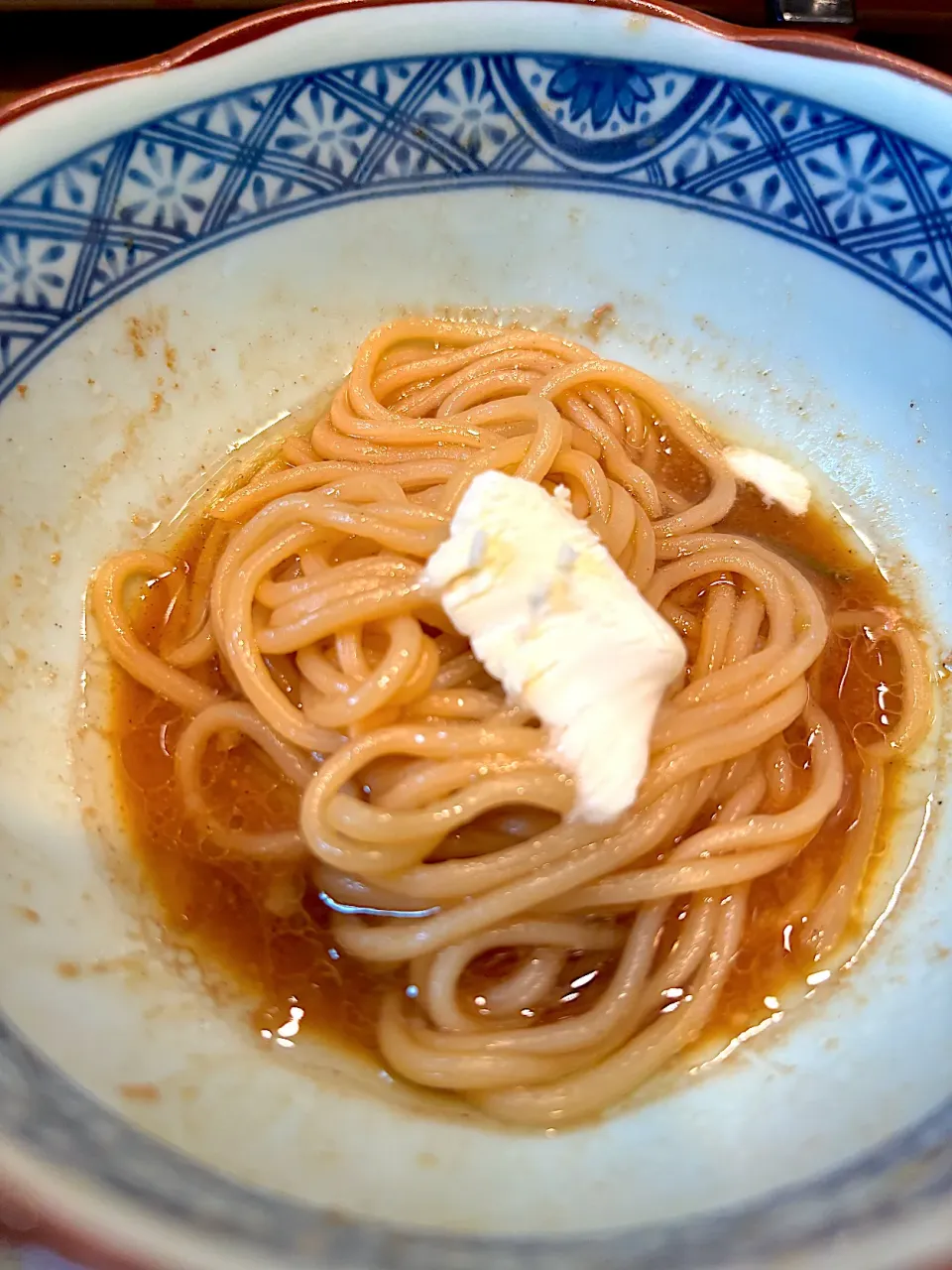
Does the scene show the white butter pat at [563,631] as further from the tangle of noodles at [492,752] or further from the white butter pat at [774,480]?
the white butter pat at [774,480]

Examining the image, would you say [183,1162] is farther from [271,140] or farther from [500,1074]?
[271,140]

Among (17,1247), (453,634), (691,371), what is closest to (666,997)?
(453,634)

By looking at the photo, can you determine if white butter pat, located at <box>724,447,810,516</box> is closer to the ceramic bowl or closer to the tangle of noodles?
the ceramic bowl

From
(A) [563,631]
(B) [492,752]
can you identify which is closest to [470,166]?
(A) [563,631]

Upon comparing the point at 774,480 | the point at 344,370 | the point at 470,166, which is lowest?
the point at 774,480

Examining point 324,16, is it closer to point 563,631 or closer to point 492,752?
point 563,631
